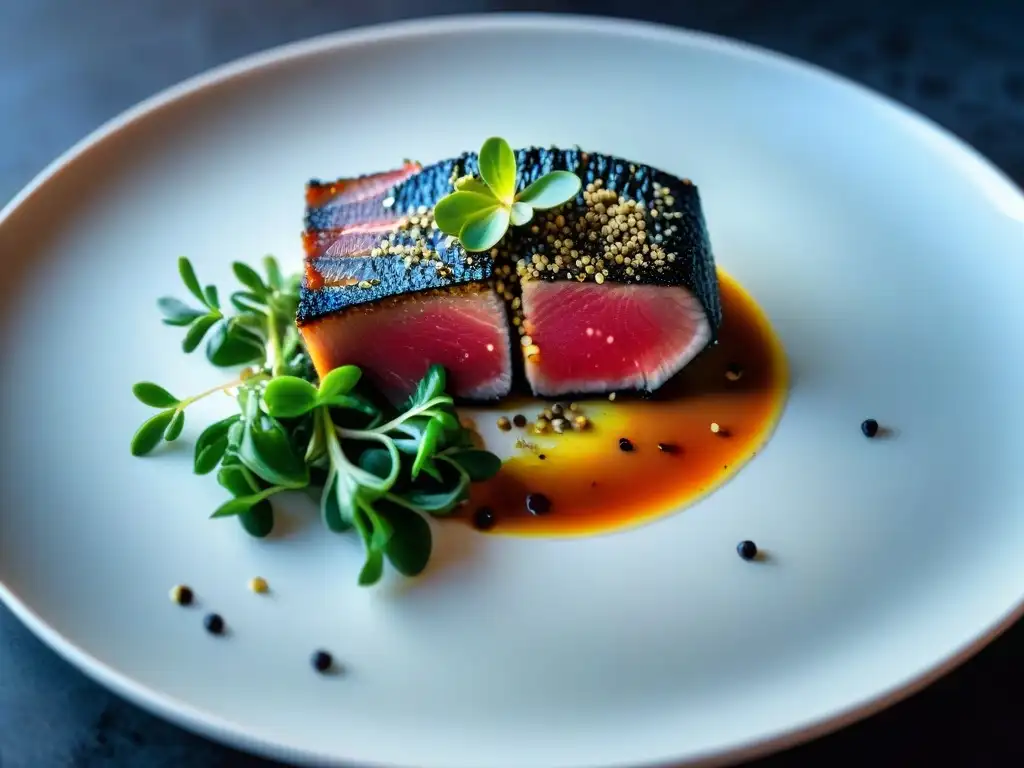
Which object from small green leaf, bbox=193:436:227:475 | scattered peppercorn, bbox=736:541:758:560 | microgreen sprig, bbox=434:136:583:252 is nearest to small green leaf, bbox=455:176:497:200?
microgreen sprig, bbox=434:136:583:252

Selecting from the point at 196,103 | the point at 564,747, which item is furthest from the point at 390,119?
the point at 564,747

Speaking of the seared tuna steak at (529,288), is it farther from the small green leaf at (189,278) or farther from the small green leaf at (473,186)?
the small green leaf at (189,278)

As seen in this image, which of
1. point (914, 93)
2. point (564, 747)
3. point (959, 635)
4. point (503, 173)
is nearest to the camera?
point (564, 747)

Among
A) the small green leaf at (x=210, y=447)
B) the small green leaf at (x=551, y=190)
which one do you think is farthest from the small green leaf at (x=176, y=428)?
the small green leaf at (x=551, y=190)

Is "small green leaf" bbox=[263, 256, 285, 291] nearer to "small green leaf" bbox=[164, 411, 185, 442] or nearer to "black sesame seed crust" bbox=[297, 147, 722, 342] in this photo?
"black sesame seed crust" bbox=[297, 147, 722, 342]

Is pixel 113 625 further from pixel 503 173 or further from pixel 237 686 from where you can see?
pixel 503 173

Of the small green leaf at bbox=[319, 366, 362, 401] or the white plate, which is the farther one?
the small green leaf at bbox=[319, 366, 362, 401]
